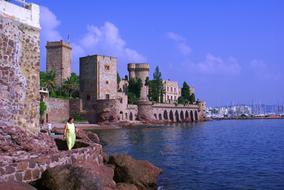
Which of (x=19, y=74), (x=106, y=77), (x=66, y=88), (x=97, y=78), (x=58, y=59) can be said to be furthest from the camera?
(x=58, y=59)

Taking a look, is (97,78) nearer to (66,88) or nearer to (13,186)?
(66,88)

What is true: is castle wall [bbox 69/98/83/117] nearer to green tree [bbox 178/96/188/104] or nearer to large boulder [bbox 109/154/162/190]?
green tree [bbox 178/96/188/104]

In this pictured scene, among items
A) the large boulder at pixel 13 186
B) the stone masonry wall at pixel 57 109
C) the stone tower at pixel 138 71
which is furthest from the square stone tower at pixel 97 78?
the large boulder at pixel 13 186

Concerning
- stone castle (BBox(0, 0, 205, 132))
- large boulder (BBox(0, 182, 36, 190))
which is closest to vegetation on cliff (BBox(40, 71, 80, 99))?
stone castle (BBox(0, 0, 205, 132))

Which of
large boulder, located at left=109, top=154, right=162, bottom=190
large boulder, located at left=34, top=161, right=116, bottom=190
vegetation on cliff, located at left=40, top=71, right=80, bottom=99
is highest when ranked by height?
vegetation on cliff, located at left=40, top=71, right=80, bottom=99

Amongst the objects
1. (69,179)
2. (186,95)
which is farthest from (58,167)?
(186,95)

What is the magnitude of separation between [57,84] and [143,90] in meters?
20.6

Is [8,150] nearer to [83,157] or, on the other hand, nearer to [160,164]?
[83,157]

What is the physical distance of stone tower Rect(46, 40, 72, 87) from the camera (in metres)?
80.5

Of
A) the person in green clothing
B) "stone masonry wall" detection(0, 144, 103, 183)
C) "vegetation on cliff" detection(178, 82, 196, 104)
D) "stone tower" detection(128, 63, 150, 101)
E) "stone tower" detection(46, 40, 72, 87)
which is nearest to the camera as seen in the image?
"stone masonry wall" detection(0, 144, 103, 183)

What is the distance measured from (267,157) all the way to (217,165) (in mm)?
5592

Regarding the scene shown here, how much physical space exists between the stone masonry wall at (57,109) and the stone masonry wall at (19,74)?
51500 mm

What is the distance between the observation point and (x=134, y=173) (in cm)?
1570

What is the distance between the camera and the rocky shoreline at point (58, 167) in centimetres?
1035
